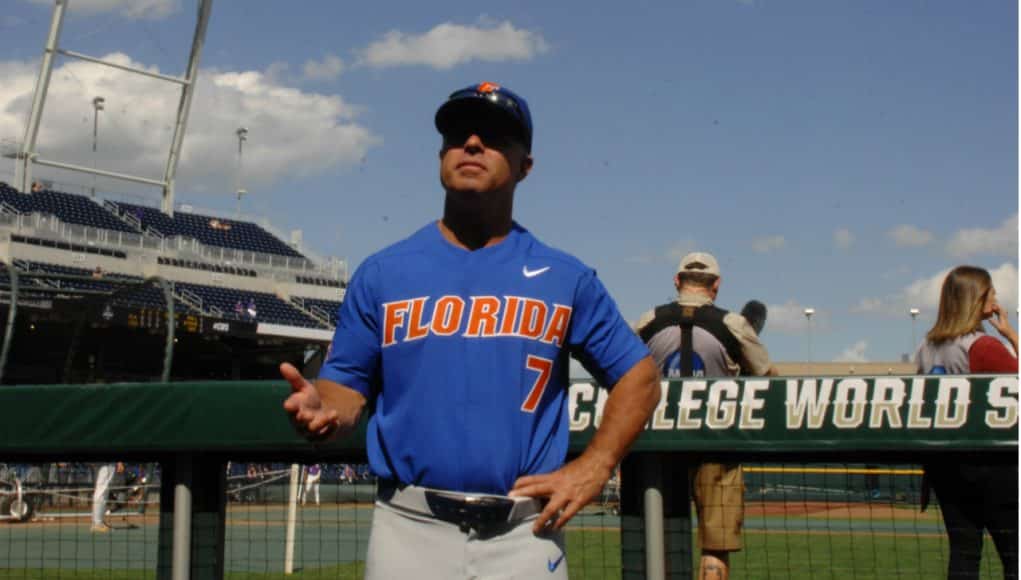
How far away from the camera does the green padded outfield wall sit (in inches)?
188

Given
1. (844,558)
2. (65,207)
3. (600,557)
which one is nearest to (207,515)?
(600,557)

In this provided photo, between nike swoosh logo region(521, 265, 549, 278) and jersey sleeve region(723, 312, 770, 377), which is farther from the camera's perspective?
jersey sleeve region(723, 312, 770, 377)

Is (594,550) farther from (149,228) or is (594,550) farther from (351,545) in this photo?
(149,228)

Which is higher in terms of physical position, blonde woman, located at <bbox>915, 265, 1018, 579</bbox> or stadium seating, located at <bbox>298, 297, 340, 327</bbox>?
stadium seating, located at <bbox>298, 297, 340, 327</bbox>

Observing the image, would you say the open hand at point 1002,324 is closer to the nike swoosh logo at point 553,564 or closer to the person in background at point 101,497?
the nike swoosh logo at point 553,564

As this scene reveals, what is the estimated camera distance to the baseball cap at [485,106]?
2.92 meters

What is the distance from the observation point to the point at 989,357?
5.49m

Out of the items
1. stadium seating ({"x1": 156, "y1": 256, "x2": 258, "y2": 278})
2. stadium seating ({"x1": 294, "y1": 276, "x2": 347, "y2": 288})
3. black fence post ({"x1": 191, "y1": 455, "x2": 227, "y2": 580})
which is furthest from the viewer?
stadium seating ({"x1": 294, "y1": 276, "x2": 347, "y2": 288})

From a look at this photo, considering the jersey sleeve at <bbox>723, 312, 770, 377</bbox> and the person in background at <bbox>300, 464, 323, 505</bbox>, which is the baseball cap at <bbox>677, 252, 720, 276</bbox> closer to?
the jersey sleeve at <bbox>723, 312, 770, 377</bbox>

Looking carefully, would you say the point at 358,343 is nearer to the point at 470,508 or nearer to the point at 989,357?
the point at 470,508

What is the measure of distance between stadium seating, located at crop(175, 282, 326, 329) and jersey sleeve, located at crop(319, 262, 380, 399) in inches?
1730

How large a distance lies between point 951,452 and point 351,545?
33.9 feet

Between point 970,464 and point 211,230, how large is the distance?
51.1 metres

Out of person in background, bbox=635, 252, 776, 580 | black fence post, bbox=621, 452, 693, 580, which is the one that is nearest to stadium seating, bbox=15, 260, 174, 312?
person in background, bbox=635, 252, 776, 580
